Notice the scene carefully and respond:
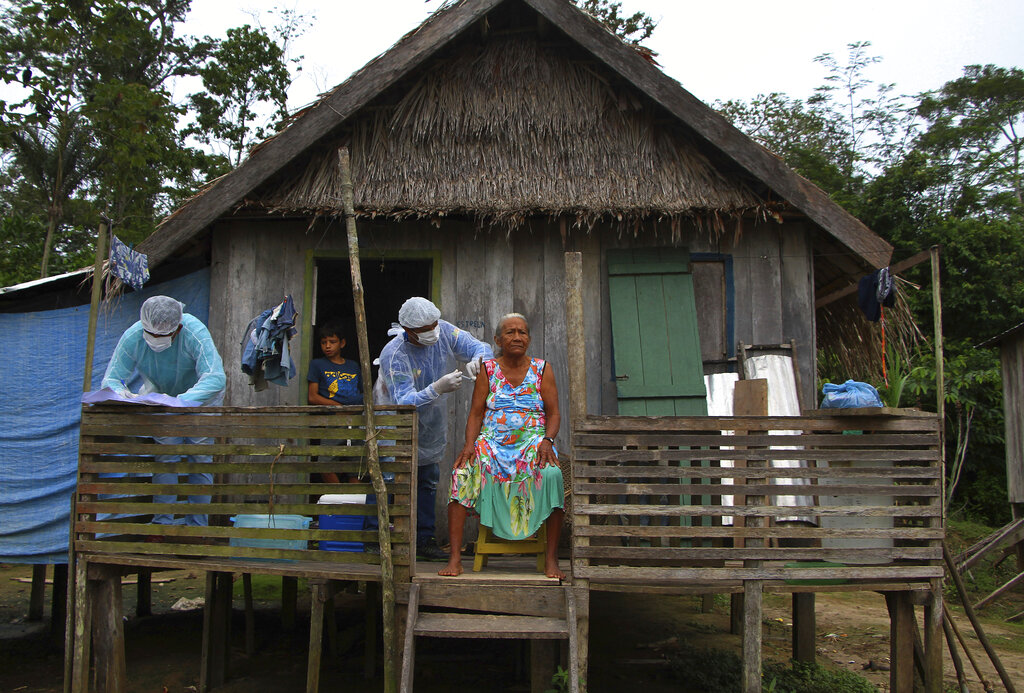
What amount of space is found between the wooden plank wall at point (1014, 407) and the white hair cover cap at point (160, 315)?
9561 millimetres

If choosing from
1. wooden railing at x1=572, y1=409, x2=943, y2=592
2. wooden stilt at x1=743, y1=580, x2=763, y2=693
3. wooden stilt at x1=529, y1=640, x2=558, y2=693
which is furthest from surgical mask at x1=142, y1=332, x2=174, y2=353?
wooden stilt at x1=743, y1=580, x2=763, y2=693

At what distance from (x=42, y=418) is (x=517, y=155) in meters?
4.18

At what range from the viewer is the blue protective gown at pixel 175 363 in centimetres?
519

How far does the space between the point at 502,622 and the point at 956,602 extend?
7886mm

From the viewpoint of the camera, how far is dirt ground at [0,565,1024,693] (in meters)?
5.71

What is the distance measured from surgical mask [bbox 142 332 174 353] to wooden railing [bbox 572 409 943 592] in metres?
2.79

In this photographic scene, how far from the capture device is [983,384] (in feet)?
40.8

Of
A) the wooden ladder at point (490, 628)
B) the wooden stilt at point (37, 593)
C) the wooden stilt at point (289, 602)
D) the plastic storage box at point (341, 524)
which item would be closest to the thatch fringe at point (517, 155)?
the plastic storage box at point (341, 524)

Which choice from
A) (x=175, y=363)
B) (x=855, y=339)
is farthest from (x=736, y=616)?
(x=175, y=363)

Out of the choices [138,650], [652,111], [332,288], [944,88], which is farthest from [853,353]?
[944,88]

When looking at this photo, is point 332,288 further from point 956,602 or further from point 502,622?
point 956,602

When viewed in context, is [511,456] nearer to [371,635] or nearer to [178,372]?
[371,635]

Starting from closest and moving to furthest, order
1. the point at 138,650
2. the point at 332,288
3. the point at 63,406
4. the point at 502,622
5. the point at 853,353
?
1. the point at 502,622
2. the point at 63,406
3. the point at 138,650
4. the point at 853,353
5. the point at 332,288

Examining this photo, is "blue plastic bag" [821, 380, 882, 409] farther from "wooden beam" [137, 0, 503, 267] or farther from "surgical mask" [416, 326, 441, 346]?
"wooden beam" [137, 0, 503, 267]
